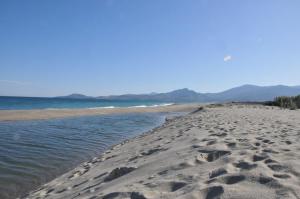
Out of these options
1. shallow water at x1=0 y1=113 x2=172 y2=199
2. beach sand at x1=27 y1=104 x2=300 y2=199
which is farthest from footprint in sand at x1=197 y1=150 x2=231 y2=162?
shallow water at x1=0 y1=113 x2=172 y2=199

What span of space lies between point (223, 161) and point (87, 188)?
7.52ft

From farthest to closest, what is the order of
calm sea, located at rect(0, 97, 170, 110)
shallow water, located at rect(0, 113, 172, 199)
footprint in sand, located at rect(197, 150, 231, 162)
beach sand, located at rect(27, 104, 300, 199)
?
1. calm sea, located at rect(0, 97, 170, 110)
2. shallow water, located at rect(0, 113, 172, 199)
3. footprint in sand, located at rect(197, 150, 231, 162)
4. beach sand, located at rect(27, 104, 300, 199)

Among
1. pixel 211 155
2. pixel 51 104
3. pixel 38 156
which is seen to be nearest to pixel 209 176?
pixel 211 155

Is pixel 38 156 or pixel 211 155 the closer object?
pixel 211 155

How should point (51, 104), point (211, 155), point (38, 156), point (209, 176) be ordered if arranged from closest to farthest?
point (209, 176) < point (211, 155) < point (38, 156) < point (51, 104)

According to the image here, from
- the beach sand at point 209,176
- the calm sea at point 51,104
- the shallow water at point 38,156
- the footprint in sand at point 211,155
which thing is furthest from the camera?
the calm sea at point 51,104

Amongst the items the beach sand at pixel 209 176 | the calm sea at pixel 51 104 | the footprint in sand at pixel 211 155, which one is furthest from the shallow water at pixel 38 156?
the calm sea at pixel 51 104

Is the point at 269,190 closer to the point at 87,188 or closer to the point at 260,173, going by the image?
the point at 260,173

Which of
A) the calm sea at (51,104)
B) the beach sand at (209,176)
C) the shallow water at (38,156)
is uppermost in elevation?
the calm sea at (51,104)

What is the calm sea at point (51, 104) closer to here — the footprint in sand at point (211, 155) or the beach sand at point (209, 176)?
the beach sand at point (209, 176)

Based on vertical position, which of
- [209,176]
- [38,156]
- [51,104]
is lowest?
[38,156]

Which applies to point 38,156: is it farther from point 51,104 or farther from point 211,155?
point 51,104

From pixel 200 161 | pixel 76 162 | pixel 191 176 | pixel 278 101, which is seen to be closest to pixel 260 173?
pixel 191 176

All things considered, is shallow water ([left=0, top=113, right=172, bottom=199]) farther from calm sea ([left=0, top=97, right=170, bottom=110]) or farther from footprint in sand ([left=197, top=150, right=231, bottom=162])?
calm sea ([left=0, top=97, right=170, bottom=110])
